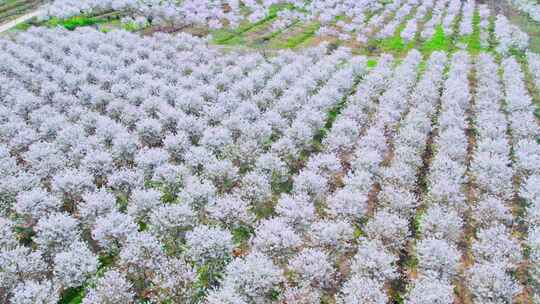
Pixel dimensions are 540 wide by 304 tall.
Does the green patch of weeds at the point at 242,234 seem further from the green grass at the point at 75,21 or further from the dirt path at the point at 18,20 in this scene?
the dirt path at the point at 18,20

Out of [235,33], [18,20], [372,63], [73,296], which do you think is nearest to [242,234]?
[73,296]

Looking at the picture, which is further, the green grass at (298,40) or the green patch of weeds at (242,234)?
the green grass at (298,40)

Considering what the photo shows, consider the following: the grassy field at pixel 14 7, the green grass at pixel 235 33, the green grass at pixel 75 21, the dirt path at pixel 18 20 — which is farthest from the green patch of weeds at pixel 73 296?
the grassy field at pixel 14 7

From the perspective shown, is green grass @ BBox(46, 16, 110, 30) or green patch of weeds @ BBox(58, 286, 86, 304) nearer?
green patch of weeds @ BBox(58, 286, 86, 304)

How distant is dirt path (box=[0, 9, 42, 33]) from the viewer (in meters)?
82.0

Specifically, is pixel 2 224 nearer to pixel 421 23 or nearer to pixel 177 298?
pixel 177 298

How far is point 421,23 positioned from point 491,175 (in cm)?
6391

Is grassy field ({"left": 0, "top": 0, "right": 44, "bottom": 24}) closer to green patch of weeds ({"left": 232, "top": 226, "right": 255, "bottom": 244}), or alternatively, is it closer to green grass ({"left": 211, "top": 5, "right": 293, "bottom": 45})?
green grass ({"left": 211, "top": 5, "right": 293, "bottom": 45})

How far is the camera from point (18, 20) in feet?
286

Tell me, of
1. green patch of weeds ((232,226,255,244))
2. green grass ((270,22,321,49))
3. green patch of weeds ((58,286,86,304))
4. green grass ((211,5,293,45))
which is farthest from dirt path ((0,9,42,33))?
green patch of weeds ((232,226,255,244))

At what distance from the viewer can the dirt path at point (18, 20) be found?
82.0m

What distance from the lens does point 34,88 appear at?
50.5 meters

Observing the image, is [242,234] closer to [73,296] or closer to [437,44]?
[73,296]

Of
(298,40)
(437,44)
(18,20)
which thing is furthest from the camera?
(18,20)
